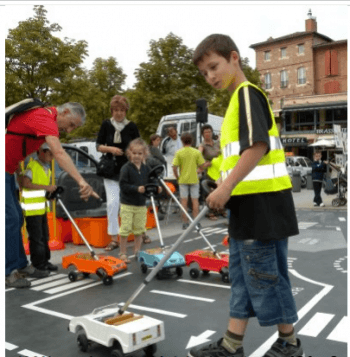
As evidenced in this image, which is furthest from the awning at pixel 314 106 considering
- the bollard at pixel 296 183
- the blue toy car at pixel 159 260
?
the blue toy car at pixel 159 260

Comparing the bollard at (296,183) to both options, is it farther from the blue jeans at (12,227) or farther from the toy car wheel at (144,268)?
the blue jeans at (12,227)

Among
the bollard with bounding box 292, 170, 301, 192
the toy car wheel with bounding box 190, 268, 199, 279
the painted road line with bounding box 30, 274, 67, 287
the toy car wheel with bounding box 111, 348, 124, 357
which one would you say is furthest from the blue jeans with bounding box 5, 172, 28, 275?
the bollard with bounding box 292, 170, 301, 192

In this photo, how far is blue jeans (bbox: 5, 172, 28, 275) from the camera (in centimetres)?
491

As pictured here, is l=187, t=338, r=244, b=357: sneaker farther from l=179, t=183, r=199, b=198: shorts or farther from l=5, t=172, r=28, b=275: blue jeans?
l=179, t=183, r=199, b=198: shorts

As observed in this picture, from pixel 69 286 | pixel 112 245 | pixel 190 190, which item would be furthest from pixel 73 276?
pixel 190 190

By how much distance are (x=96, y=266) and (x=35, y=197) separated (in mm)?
1206

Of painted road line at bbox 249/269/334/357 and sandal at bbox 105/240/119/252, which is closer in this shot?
painted road line at bbox 249/269/334/357

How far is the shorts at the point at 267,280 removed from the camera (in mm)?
2713

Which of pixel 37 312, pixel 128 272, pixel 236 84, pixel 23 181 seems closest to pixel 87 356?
pixel 37 312

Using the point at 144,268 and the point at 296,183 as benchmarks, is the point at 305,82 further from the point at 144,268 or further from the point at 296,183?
the point at 144,268

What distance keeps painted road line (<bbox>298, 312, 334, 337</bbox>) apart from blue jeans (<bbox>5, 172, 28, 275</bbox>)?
3.09m

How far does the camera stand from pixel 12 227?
496 centimetres

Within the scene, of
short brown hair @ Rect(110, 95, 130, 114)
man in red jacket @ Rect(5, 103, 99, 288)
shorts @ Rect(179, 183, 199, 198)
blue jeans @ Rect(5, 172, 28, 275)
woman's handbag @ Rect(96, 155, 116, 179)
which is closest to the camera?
man in red jacket @ Rect(5, 103, 99, 288)

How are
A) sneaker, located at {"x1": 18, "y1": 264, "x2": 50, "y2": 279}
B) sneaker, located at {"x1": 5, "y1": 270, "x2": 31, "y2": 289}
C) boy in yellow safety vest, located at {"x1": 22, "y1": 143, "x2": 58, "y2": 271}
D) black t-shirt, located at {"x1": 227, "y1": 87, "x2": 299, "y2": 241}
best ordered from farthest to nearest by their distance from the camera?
boy in yellow safety vest, located at {"x1": 22, "y1": 143, "x2": 58, "y2": 271} < sneaker, located at {"x1": 18, "y1": 264, "x2": 50, "y2": 279} < sneaker, located at {"x1": 5, "y1": 270, "x2": 31, "y2": 289} < black t-shirt, located at {"x1": 227, "y1": 87, "x2": 299, "y2": 241}
